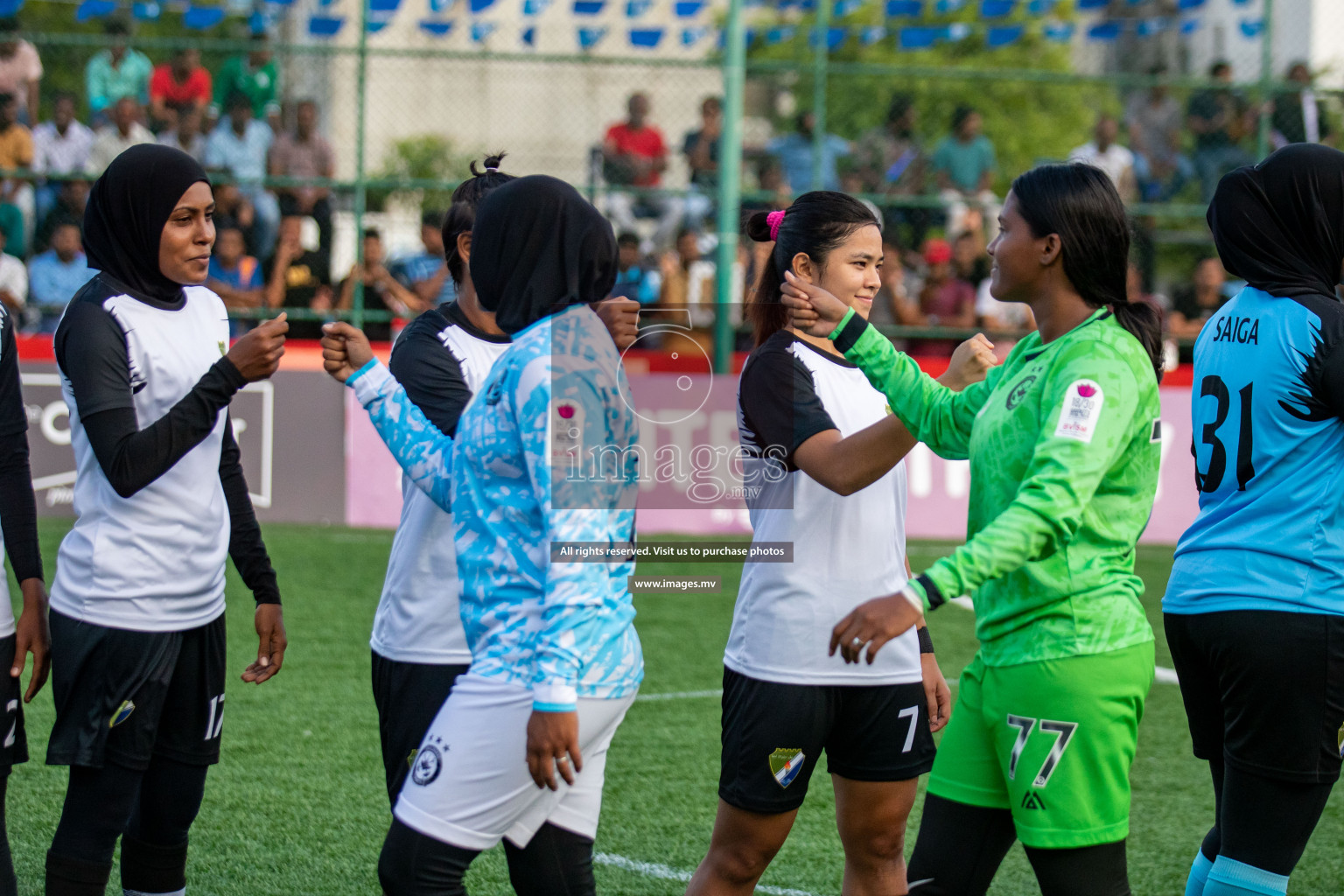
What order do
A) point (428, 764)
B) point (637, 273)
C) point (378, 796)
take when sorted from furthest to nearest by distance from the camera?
point (637, 273) → point (378, 796) → point (428, 764)

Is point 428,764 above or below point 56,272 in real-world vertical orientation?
below

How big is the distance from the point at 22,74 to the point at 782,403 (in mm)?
11030

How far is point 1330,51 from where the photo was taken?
30.0 m

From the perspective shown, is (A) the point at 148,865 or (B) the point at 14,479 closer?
(B) the point at 14,479

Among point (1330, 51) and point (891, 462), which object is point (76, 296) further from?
point (1330, 51)

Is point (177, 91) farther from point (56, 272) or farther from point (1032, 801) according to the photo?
point (1032, 801)

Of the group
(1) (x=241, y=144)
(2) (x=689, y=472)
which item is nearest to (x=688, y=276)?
(2) (x=689, y=472)

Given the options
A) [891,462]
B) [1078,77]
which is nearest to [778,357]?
[891,462]

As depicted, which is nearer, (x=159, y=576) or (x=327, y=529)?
(x=159, y=576)

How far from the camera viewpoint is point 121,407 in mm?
3254

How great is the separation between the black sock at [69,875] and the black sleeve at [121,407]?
891mm

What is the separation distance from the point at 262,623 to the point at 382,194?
9904 mm

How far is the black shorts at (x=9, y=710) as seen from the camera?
10.7 ft

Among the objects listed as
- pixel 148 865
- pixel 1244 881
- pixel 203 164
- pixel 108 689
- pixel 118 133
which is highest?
pixel 118 133
